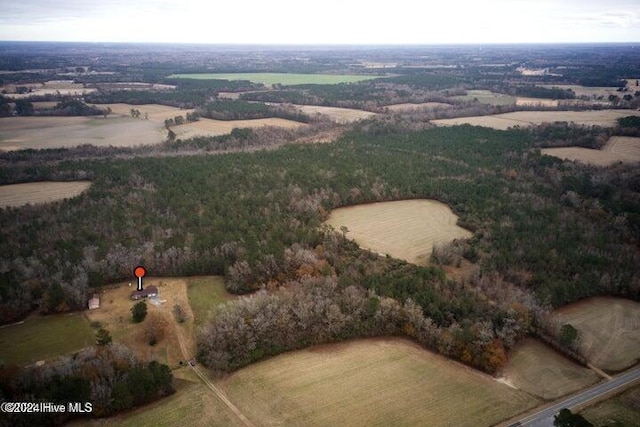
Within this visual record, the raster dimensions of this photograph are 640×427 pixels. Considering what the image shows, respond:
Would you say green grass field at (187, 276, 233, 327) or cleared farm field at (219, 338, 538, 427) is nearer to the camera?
cleared farm field at (219, 338, 538, 427)

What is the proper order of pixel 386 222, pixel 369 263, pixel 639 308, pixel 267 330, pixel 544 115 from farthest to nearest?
1. pixel 544 115
2. pixel 386 222
3. pixel 369 263
4. pixel 639 308
5. pixel 267 330

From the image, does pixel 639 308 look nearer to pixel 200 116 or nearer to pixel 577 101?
pixel 200 116

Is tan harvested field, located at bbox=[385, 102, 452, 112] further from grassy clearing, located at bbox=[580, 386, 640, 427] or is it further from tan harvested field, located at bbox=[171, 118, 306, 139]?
grassy clearing, located at bbox=[580, 386, 640, 427]

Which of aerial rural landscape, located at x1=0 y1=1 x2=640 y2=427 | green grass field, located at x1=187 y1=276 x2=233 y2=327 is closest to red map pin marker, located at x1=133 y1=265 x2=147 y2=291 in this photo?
aerial rural landscape, located at x1=0 y1=1 x2=640 y2=427

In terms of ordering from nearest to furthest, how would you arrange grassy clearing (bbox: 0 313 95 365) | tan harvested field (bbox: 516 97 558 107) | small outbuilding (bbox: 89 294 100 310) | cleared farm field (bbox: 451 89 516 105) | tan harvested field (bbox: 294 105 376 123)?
grassy clearing (bbox: 0 313 95 365)
small outbuilding (bbox: 89 294 100 310)
tan harvested field (bbox: 294 105 376 123)
tan harvested field (bbox: 516 97 558 107)
cleared farm field (bbox: 451 89 516 105)

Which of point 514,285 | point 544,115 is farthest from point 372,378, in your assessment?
point 544,115

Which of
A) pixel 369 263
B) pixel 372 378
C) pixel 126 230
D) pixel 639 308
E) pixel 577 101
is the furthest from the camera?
pixel 577 101
